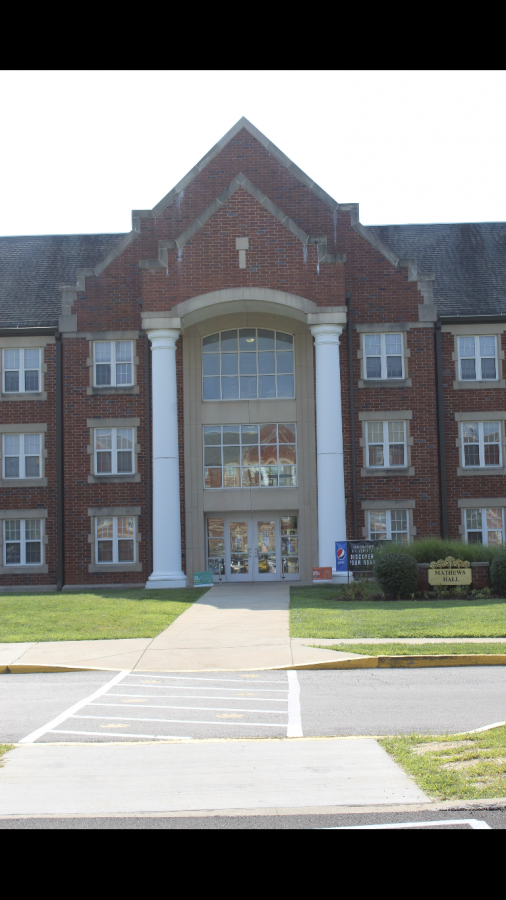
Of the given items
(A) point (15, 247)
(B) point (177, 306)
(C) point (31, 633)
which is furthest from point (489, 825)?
(A) point (15, 247)

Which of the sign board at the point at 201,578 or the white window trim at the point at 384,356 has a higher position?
the white window trim at the point at 384,356

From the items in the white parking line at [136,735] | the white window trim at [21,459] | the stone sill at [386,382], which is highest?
the stone sill at [386,382]

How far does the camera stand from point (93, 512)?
27828mm

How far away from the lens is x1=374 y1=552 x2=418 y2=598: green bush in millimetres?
20969

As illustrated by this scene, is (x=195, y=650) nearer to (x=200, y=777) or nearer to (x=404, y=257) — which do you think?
(x=200, y=777)

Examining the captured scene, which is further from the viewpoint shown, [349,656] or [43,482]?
[43,482]

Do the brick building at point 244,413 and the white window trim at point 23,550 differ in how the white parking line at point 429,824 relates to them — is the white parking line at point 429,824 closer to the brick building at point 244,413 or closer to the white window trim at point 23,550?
the brick building at point 244,413

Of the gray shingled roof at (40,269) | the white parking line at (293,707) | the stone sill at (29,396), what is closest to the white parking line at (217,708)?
the white parking line at (293,707)

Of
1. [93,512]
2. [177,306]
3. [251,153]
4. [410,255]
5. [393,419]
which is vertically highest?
[251,153]

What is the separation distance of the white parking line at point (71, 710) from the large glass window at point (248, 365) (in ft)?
54.4

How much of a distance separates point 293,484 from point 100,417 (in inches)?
253

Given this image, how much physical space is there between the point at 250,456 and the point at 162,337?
490 cm

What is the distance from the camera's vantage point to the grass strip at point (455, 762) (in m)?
6.09

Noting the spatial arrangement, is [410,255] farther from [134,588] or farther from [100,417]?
[134,588]
